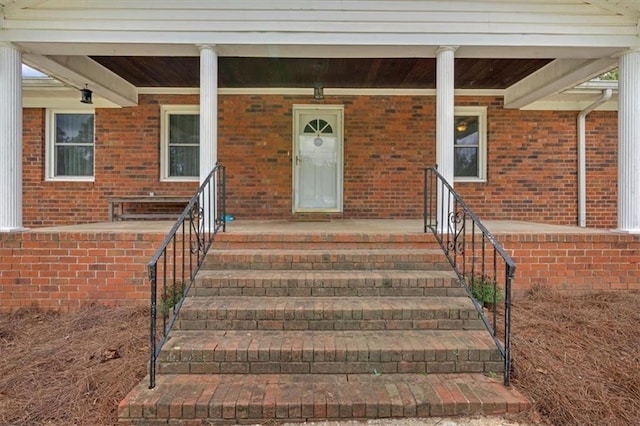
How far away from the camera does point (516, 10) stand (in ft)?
15.9

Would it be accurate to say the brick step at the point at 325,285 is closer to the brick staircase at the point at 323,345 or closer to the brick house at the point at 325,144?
the brick staircase at the point at 323,345

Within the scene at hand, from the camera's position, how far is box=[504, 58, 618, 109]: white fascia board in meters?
5.54

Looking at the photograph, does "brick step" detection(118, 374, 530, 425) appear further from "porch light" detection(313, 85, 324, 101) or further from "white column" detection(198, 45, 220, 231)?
"porch light" detection(313, 85, 324, 101)

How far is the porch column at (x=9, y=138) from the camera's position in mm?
4703

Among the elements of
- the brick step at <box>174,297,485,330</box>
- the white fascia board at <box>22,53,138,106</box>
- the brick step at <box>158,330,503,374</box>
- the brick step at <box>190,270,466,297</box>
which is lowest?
the brick step at <box>158,330,503,374</box>

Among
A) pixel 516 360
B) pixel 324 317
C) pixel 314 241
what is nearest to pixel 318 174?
pixel 314 241

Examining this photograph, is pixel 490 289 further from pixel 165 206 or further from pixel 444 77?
pixel 165 206

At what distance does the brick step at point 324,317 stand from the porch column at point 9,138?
9.58 ft

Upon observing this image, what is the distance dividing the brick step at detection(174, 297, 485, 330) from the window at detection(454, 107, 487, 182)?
4.79 m

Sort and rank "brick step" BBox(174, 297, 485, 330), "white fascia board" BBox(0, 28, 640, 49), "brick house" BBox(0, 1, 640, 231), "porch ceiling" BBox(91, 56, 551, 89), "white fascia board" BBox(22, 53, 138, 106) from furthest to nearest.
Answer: "brick house" BBox(0, 1, 640, 231)
"porch ceiling" BBox(91, 56, 551, 89)
"white fascia board" BBox(22, 53, 138, 106)
"white fascia board" BBox(0, 28, 640, 49)
"brick step" BBox(174, 297, 485, 330)

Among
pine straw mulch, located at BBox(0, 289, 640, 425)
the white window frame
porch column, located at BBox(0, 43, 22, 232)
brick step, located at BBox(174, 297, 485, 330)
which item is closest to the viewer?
pine straw mulch, located at BBox(0, 289, 640, 425)

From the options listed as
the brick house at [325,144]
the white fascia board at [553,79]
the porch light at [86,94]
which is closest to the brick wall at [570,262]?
the white fascia board at [553,79]

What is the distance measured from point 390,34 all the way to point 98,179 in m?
5.86

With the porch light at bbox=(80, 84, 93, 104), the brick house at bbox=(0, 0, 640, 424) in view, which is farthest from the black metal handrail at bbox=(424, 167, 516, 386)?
the porch light at bbox=(80, 84, 93, 104)
